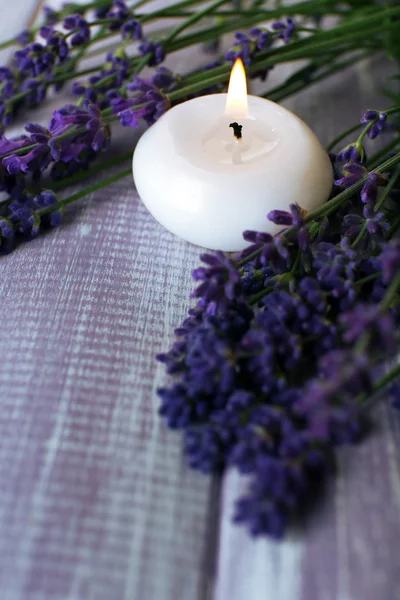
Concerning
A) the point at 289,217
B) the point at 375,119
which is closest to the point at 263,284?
the point at 289,217

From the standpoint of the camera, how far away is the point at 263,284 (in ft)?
1.56

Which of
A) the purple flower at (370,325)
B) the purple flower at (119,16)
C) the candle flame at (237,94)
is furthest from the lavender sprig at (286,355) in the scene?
the purple flower at (119,16)

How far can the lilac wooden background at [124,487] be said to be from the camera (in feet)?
1.23

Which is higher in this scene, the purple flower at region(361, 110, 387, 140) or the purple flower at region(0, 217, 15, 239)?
the purple flower at region(361, 110, 387, 140)

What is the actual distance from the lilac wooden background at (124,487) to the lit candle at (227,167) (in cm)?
6

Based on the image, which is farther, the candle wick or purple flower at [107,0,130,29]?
purple flower at [107,0,130,29]

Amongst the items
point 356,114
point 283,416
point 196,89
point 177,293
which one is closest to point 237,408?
point 283,416

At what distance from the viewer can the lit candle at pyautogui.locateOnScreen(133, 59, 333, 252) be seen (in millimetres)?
511

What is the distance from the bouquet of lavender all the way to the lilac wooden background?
0.08ft

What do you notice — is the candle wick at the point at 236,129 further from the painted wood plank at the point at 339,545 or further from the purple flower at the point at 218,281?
the painted wood plank at the point at 339,545

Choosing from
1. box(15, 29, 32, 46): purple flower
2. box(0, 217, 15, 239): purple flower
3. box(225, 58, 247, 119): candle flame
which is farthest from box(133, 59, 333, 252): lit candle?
box(15, 29, 32, 46): purple flower

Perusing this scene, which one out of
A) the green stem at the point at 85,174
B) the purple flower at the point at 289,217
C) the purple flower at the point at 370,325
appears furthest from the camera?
the green stem at the point at 85,174

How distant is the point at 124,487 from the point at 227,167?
0.26 m

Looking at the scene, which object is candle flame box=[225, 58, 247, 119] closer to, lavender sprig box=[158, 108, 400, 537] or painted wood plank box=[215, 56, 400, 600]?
lavender sprig box=[158, 108, 400, 537]
